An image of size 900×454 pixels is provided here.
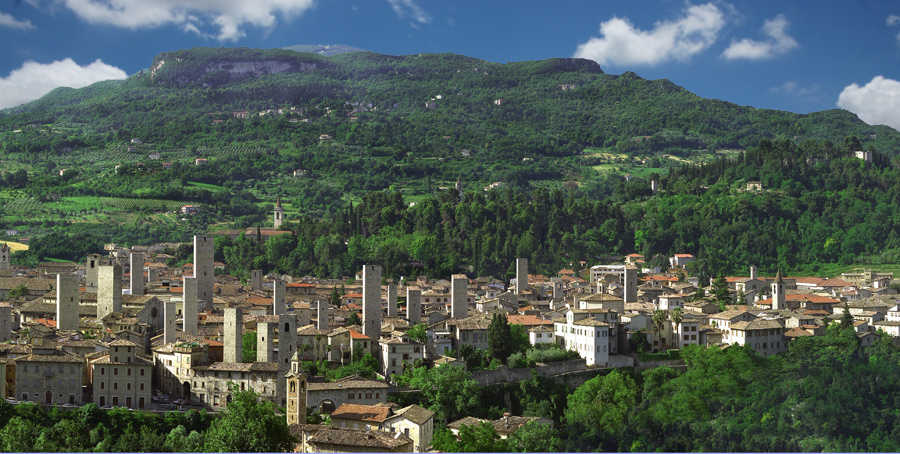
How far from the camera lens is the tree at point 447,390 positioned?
2134cm

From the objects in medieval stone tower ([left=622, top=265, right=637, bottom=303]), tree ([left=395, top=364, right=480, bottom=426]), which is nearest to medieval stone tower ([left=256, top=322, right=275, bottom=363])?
tree ([left=395, top=364, right=480, bottom=426])

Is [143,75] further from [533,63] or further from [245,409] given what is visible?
[245,409]

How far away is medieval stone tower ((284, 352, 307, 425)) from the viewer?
19500 millimetres

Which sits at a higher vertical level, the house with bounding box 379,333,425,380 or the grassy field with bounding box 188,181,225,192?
the grassy field with bounding box 188,181,225,192

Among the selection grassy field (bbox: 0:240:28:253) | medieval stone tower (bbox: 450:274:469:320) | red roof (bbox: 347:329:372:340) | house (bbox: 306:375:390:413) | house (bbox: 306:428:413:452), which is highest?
grassy field (bbox: 0:240:28:253)

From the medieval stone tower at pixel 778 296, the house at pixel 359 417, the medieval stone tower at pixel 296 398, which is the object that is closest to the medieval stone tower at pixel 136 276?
the medieval stone tower at pixel 296 398

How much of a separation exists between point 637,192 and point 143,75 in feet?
162

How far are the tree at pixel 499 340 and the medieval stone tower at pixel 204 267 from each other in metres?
7.20

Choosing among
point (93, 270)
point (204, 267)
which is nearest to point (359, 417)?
point (204, 267)

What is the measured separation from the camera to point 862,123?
74.8m

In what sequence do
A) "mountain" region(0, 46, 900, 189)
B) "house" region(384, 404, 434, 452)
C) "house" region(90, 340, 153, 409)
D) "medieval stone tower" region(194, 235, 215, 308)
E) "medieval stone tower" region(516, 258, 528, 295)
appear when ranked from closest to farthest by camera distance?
"house" region(384, 404, 434, 452)
"house" region(90, 340, 153, 409)
"medieval stone tower" region(194, 235, 215, 308)
"medieval stone tower" region(516, 258, 528, 295)
"mountain" region(0, 46, 900, 189)

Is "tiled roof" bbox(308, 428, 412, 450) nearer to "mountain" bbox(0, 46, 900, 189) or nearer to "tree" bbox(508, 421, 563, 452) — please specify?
"tree" bbox(508, 421, 563, 452)

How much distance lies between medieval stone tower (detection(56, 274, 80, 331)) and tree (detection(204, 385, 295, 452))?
7356 mm

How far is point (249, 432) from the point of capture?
17062 millimetres
